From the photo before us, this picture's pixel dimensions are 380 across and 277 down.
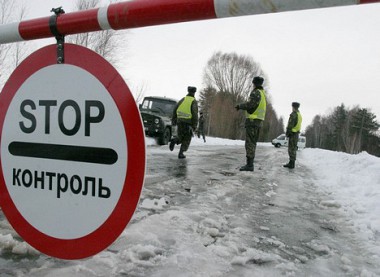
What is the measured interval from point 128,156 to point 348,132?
91.2 metres

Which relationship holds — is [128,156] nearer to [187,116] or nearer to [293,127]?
[187,116]

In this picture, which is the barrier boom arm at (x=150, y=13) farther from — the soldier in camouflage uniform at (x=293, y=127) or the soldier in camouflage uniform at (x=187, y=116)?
the soldier in camouflage uniform at (x=293, y=127)

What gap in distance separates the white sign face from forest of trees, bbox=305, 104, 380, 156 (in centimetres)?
6960

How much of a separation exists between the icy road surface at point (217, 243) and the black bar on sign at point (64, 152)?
3.24 feet

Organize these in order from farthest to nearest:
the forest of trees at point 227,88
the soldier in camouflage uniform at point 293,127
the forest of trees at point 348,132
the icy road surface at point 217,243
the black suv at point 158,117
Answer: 1. the forest of trees at point 348,132
2. the forest of trees at point 227,88
3. the black suv at point 158,117
4. the soldier in camouflage uniform at point 293,127
5. the icy road surface at point 217,243

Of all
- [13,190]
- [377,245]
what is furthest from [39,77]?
[377,245]

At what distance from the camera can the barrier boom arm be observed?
907 mm

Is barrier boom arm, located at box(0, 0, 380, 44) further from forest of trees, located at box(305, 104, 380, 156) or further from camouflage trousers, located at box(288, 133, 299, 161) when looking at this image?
forest of trees, located at box(305, 104, 380, 156)

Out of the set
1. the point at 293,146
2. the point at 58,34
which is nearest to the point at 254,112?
the point at 293,146

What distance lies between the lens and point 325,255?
2475 mm

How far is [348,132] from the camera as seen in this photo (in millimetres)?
82562

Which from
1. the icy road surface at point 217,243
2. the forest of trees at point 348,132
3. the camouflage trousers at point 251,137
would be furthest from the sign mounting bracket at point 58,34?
the forest of trees at point 348,132

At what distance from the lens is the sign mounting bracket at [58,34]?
1049 mm

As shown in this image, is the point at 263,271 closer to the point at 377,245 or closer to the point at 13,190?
the point at 377,245
